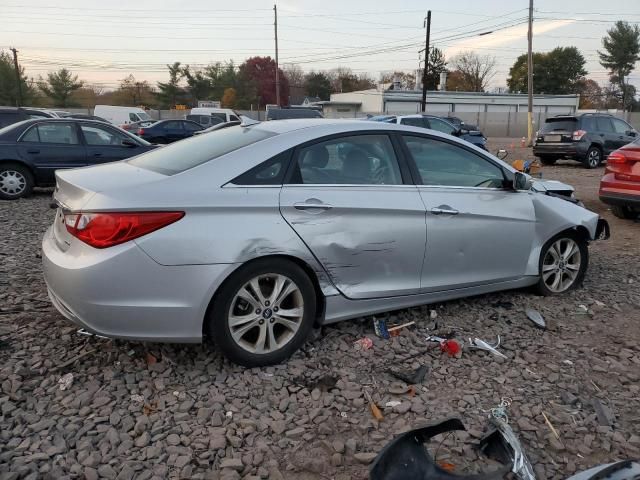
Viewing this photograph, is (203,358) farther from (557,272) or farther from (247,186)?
(557,272)

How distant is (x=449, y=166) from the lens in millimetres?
4102

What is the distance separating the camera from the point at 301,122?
3896 millimetres

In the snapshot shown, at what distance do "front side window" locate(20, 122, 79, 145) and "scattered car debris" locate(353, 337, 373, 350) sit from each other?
803cm

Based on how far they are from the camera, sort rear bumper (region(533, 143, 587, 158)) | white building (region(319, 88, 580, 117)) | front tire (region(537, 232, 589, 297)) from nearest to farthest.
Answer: front tire (region(537, 232, 589, 297))
rear bumper (region(533, 143, 587, 158))
white building (region(319, 88, 580, 117))

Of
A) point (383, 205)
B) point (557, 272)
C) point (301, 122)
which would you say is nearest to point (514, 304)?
point (557, 272)

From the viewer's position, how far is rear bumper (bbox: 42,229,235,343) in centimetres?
289

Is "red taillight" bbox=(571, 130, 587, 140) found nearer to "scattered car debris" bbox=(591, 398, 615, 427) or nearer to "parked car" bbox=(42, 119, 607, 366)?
"parked car" bbox=(42, 119, 607, 366)

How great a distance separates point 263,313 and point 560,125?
1683 cm

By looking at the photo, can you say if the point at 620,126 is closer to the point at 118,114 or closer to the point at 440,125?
the point at 440,125

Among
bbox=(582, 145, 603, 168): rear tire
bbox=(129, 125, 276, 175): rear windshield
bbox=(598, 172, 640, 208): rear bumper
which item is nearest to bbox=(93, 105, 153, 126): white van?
bbox=(582, 145, 603, 168): rear tire

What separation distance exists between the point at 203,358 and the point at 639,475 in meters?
2.43

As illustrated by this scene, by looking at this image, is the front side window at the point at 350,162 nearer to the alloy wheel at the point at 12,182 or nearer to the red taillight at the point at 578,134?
the alloy wheel at the point at 12,182

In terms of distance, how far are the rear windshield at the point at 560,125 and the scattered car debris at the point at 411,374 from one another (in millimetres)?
15955

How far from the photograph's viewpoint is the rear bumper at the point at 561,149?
54.7ft
